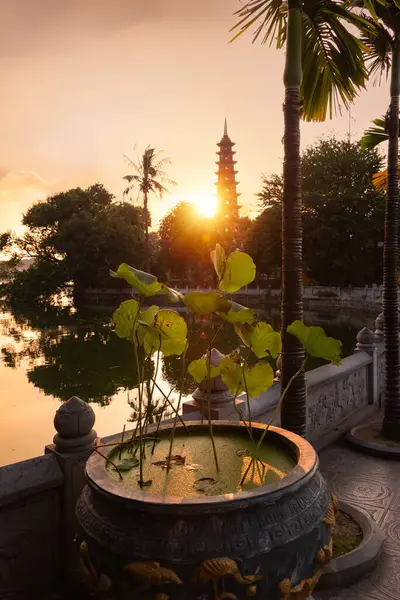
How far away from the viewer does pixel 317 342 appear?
2348mm

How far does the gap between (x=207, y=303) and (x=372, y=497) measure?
3.93 m

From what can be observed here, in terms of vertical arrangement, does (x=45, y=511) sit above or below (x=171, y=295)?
below

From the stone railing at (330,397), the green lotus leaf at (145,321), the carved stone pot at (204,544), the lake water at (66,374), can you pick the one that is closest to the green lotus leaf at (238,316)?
the green lotus leaf at (145,321)

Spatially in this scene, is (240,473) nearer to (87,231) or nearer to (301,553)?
(301,553)

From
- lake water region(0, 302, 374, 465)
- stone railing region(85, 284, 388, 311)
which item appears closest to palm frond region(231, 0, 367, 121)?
lake water region(0, 302, 374, 465)

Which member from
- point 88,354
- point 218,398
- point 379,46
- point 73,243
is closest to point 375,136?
point 379,46

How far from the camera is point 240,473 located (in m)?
2.35

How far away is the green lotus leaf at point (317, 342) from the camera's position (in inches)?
91.4

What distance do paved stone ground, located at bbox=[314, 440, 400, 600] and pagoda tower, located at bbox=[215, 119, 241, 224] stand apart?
5672 cm

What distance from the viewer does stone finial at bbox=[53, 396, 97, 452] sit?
293 cm

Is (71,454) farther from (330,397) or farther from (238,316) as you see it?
(330,397)

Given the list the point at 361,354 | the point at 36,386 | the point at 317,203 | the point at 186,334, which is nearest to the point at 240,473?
the point at 186,334

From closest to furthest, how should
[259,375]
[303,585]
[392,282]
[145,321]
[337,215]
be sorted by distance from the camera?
[303,585] < [145,321] < [259,375] < [392,282] < [337,215]

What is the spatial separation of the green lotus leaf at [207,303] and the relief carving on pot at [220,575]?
109cm
